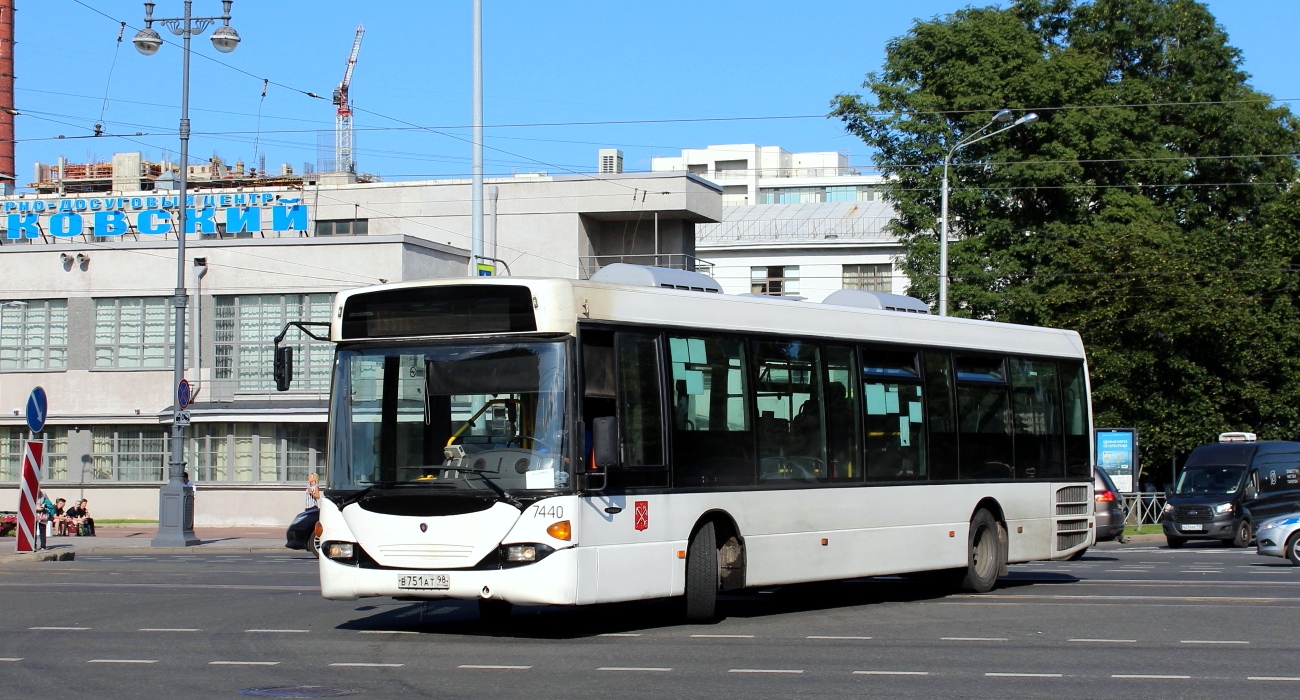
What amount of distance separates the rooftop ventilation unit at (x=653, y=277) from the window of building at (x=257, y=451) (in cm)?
2696

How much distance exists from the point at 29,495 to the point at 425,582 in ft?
53.8

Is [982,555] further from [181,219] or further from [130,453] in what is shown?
[130,453]

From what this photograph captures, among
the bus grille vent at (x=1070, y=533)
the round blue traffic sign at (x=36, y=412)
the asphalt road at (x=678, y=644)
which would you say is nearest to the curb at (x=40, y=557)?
the round blue traffic sign at (x=36, y=412)

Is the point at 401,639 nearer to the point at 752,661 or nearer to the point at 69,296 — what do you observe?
the point at 752,661

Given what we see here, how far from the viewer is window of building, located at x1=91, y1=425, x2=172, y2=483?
138 ft

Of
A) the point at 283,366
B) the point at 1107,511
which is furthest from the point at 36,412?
the point at 1107,511

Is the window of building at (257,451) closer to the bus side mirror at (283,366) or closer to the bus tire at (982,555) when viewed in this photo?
the bus tire at (982,555)

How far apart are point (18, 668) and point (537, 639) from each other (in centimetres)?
390

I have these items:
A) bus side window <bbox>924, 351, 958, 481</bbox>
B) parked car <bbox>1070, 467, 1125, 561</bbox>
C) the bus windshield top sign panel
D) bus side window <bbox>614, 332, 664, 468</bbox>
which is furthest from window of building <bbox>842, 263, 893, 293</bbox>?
the bus windshield top sign panel

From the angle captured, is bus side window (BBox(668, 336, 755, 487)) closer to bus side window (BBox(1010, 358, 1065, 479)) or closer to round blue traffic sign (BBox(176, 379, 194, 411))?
bus side window (BBox(1010, 358, 1065, 479))

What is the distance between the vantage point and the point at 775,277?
2921 inches

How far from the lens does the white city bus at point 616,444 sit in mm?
12078

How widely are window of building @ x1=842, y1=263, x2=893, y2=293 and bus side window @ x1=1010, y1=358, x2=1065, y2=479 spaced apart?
2085 inches

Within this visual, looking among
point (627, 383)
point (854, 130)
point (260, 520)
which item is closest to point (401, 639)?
point (627, 383)
